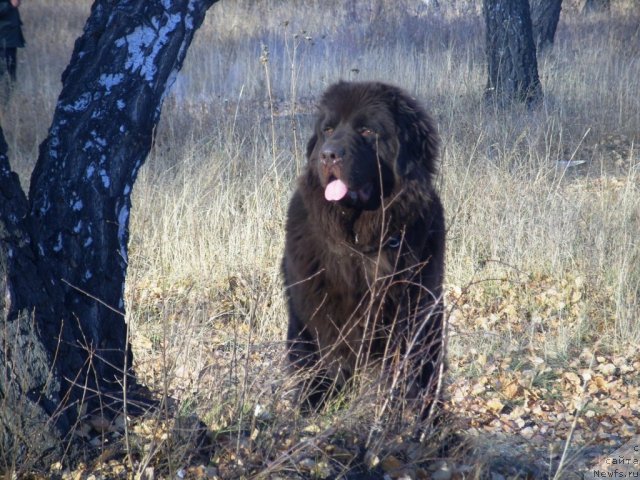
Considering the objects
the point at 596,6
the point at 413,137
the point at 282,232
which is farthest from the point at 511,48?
the point at 596,6

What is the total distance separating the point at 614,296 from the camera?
5.78m

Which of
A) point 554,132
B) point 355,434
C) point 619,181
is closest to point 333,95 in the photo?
point 355,434

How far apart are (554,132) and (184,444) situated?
754 centimetres

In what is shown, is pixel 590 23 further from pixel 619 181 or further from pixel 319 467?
pixel 319 467

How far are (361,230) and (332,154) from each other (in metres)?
0.46

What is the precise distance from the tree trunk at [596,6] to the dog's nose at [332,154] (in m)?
19.5

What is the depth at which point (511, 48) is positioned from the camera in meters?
11.8

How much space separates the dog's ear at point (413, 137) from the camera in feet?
13.5

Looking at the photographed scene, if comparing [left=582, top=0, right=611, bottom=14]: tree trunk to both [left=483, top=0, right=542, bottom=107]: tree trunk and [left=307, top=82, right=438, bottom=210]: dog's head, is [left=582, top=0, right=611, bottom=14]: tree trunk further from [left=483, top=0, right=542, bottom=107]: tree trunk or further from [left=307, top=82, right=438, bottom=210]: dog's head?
[left=307, top=82, right=438, bottom=210]: dog's head

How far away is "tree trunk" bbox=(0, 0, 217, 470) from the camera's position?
→ 2.99 metres

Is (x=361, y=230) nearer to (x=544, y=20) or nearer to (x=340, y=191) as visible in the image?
(x=340, y=191)

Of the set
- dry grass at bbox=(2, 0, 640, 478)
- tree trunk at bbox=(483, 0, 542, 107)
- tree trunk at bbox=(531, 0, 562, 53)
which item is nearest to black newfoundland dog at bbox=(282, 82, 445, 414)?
dry grass at bbox=(2, 0, 640, 478)

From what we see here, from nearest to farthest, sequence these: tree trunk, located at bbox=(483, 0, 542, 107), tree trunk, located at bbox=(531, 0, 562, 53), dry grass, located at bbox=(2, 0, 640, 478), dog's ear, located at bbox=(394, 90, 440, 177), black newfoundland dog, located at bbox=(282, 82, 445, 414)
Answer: dry grass, located at bbox=(2, 0, 640, 478) → black newfoundland dog, located at bbox=(282, 82, 445, 414) → dog's ear, located at bbox=(394, 90, 440, 177) → tree trunk, located at bbox=(483, 0, 542, 107) → tree trunk, located at bbox=(531, 0, 562, 53)

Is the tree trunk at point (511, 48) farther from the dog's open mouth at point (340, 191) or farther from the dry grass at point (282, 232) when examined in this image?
the dog's open mouth at point (340, 191)
